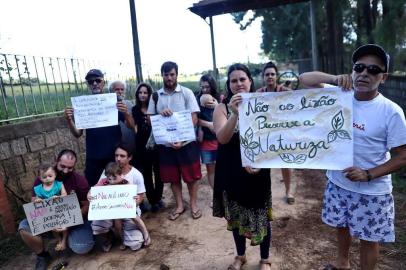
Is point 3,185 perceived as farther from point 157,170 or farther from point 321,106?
point 321,106

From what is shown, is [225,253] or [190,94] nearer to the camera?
[225,253]

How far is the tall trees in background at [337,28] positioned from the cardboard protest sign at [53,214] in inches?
281

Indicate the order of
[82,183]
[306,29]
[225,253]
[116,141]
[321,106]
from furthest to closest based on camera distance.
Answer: [306,29], [116,141], [82,183], [225,253], [321,106]

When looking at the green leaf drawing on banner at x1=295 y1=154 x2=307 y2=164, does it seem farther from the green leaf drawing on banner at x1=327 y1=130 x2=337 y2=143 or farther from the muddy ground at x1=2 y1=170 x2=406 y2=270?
the muddy ground at x1=2 y1=170 x2=406 y2=270

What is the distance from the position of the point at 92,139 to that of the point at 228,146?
195 cm

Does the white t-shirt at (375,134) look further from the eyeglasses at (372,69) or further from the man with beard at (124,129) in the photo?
the man with beard at (124,129)

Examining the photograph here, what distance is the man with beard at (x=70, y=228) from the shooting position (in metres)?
3.52

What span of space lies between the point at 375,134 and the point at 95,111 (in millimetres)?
2865

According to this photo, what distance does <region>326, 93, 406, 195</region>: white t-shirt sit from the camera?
2.19 metres

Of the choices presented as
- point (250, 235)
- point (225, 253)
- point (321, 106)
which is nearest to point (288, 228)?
point (225, 253)

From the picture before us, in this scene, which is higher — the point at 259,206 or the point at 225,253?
the point at 259,206

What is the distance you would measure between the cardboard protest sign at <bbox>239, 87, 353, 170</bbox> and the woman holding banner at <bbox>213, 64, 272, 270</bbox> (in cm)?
14

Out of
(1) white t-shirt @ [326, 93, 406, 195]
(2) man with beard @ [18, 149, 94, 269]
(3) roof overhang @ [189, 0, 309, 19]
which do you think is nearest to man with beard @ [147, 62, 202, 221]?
(2) man with beard @ [18, 149, 94, 269]

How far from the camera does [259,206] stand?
2.75 meters
